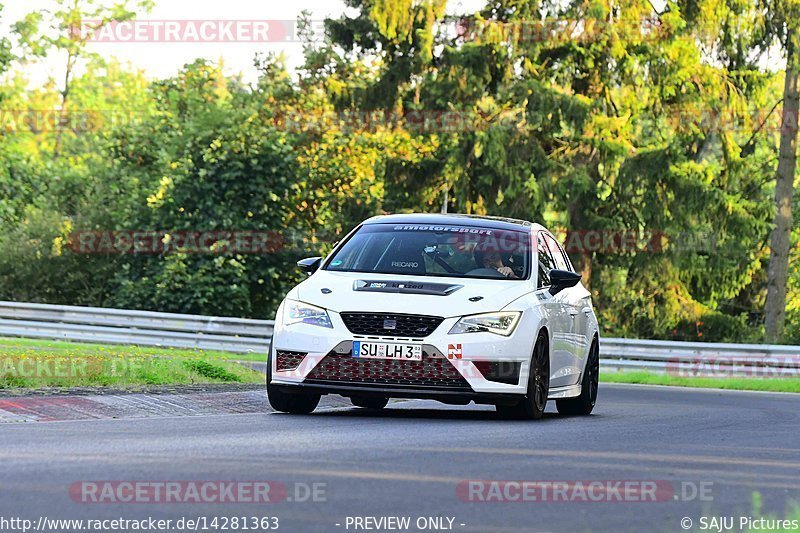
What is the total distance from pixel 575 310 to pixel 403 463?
19.7ft

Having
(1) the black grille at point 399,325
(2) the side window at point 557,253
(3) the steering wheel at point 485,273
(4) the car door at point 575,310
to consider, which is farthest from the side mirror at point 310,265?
(2) the side window at point 557,253

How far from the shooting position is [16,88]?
280 feet

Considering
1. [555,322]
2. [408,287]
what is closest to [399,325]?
[408,287]

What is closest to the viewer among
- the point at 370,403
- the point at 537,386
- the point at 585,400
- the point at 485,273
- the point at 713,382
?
the point at 537,386

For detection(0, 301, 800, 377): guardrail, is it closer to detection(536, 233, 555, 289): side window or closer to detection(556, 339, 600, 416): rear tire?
detection(556, 339, 600, 416): rear tire

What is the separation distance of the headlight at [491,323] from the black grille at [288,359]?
126 centimetres

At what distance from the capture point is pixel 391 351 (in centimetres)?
1196

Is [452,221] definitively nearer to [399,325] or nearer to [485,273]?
[485,273]

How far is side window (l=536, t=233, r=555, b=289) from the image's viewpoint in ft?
44.2

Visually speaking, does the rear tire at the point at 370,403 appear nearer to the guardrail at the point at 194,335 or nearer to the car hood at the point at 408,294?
the car hood at the point at 408,294

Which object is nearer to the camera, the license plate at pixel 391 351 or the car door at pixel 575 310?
the license plate at pixel 391 351

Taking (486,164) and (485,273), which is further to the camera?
(486,164)

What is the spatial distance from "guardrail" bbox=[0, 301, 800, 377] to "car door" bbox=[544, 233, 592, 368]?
53.7 feet

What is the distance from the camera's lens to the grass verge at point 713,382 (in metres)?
27.0
